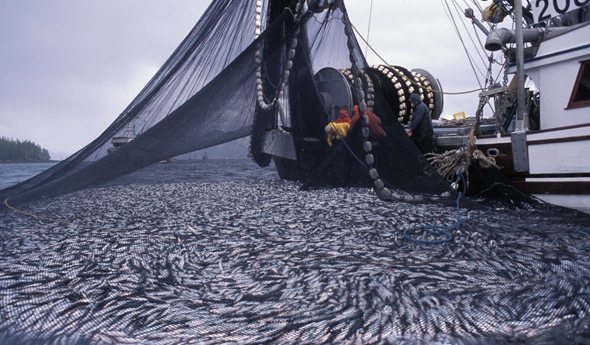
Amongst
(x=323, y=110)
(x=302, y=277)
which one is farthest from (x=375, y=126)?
(x=302, y=277)

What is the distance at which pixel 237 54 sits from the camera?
754cm

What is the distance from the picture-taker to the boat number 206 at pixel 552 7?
7439mm

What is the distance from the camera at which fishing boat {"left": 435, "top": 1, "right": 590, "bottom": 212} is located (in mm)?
7121

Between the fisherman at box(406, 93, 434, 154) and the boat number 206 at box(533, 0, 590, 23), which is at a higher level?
the boat number 206 at box(533, 0, 590, 23)

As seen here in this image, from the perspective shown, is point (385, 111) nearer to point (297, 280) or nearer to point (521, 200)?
point (521, 200)

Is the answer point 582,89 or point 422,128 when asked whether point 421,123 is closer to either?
point 422,128

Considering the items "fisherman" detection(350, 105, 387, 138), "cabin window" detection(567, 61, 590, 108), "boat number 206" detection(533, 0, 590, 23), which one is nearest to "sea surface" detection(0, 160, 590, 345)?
"fisherman" detection(350, 105, 387, 138)

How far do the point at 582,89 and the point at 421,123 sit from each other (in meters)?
2.99

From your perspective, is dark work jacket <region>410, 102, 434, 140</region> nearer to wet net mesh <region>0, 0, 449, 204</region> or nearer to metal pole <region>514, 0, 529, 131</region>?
Answer: metal pole <region>514, 0, 529, 131</region>

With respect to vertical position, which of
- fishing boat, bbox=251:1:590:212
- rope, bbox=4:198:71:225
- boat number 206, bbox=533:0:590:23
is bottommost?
rope, bbox=4:198:71:225

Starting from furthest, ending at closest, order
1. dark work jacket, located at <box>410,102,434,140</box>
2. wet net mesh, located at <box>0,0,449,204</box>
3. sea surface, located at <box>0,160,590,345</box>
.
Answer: dark work jacket, located at <box>410,102,434,140</box> → wet net mesh, located at <box>0,0,449,204</box> → sea surface, located at <box>0,160,590,345</box>

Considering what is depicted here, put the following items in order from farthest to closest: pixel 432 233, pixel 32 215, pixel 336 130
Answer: pixel 336 130 < pixel 32 215 < pixel 432 233

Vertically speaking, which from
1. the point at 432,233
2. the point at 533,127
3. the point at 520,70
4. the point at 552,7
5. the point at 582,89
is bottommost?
the point at 432,233

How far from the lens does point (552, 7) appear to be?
7789mm
